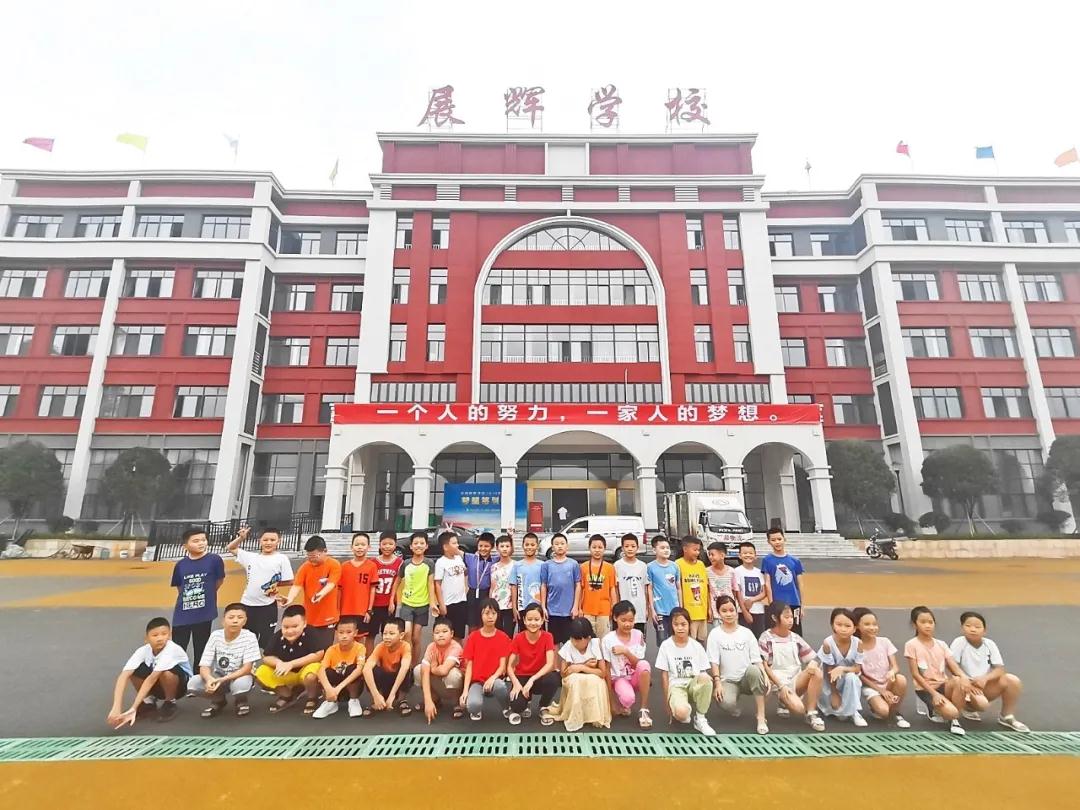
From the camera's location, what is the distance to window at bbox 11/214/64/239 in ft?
96.0

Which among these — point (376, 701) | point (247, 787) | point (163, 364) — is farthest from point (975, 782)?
point (163, 364)

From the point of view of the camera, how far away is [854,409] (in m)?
29.2

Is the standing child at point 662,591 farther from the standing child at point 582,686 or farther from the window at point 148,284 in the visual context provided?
the window at point 148,284

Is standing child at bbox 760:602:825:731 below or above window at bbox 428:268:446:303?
below

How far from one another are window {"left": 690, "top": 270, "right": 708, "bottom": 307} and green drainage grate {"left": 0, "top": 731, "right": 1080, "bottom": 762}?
2543 centimetres

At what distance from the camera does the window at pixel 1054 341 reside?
28.4 m

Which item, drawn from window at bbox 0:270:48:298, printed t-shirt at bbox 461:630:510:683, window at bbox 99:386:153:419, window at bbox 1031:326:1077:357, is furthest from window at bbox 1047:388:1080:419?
window at bbox 0:270:48:298

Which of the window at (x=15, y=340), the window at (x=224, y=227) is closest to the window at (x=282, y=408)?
the window at (x=224, y=227)

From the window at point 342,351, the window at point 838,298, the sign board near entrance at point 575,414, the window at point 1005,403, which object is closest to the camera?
the sign board near entrance at point 575,414

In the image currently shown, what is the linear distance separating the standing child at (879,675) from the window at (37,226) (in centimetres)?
4067

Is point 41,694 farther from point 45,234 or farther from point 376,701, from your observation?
point 45,234

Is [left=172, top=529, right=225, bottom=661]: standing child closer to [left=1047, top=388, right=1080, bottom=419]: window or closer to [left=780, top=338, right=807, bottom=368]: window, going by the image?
[left=780, top=338, right=807, bottom=368]: window

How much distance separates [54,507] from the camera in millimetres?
25375

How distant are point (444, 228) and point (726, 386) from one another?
691 inches
